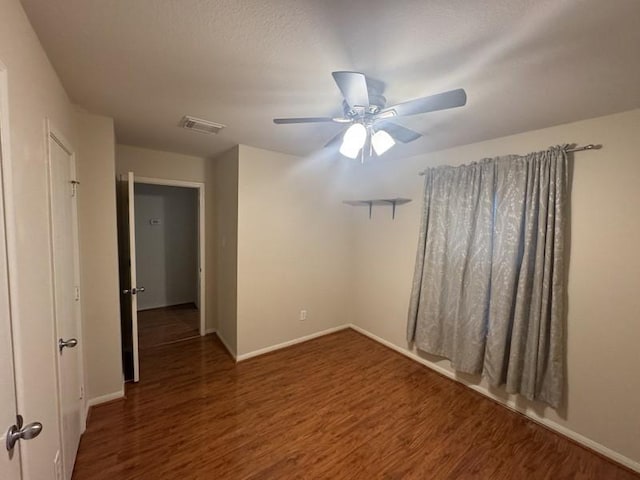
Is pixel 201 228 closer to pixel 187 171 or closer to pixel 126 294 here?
pixel 187 171

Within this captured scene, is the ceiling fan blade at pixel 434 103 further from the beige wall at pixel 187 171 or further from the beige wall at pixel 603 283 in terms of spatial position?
the beige wall at pixel 187 171

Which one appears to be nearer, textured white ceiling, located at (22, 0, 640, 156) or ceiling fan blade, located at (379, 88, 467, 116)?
textured white ceiling, located at (22, 0, 640, 156)

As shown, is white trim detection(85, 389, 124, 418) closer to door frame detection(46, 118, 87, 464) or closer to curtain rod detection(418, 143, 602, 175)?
door frame detection(46, 118, 87, 464)

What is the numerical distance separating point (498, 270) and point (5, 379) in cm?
297

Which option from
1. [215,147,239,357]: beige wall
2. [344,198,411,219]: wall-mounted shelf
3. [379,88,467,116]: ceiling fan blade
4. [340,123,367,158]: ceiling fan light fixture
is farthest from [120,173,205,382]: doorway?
[379,88,467,116]: ceiling fan blade

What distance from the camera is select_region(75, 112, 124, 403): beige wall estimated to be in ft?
7.06

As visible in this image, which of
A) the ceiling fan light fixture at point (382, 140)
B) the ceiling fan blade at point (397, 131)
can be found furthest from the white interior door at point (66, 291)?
the ceiling fan blade at point (397, 131)

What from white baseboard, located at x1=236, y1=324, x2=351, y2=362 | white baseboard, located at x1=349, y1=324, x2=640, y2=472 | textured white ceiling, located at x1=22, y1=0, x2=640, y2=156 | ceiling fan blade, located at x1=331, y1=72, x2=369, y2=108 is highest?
textured white ceiling, located at x1=22, y1=0, x2=640, y2=156

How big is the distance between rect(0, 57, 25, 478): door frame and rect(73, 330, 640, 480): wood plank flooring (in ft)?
3.87

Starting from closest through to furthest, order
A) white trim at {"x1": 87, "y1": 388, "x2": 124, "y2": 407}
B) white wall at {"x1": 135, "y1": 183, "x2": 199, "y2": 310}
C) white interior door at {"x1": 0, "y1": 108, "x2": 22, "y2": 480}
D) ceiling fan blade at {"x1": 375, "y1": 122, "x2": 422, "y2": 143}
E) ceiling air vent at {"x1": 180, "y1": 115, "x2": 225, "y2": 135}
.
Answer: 1. white interior door at {"x1": 0, "y1": 108, "x2": 22, "y2": 480}
2. ceiling fan blade at {"x1": 375, "y1": 122, "x2": 422, "y2": 143}
3. ceiling air vent at {"x1": 180, "y1": 115, "x2": 225, "y2": 135}
4. white trim at {"x1": 87, "y1": 388, "x2": 124, "y2": 407}
5. white wall at {"x1": 135, "y1": 183, "x2": 199, "y2": 310}

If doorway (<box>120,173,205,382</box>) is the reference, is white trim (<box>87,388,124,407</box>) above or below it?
below

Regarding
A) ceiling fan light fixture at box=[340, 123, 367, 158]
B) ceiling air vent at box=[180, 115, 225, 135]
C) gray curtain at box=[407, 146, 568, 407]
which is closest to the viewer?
ceiling fan light fixture at box=[340, 123, 367, 158]

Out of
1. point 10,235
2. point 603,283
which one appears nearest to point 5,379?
point 10,235

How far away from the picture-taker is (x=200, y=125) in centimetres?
229
